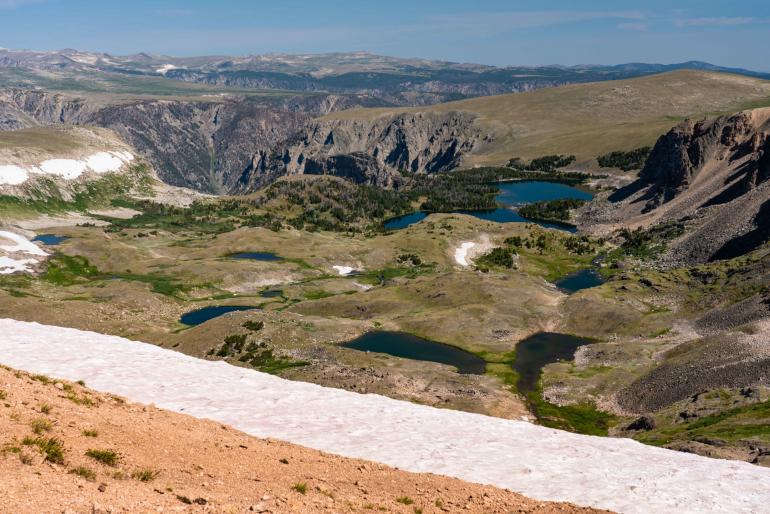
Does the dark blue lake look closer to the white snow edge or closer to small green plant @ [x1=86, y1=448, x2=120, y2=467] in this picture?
the white snow edge

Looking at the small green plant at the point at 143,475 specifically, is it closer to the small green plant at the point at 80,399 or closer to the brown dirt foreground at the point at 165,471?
the brown dirt foreground at the point at 165,471

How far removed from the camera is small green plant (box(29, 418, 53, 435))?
22.6 meters

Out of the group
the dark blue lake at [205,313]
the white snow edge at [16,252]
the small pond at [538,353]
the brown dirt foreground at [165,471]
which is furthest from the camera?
the white snow edge at [16,252]

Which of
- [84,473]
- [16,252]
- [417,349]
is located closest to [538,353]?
[417,349]

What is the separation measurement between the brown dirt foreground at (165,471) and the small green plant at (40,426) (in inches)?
2.2

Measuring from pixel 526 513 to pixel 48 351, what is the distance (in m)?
38.8

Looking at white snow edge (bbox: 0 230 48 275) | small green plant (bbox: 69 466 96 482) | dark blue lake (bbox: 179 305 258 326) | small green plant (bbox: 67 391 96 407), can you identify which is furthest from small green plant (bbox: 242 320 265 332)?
white snow edge (bbox: 0 230 48 275)

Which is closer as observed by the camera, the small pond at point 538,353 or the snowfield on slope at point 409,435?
the snowfield on slope at point 409,435

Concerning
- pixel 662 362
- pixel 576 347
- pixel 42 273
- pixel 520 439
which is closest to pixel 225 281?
pixel 42 273

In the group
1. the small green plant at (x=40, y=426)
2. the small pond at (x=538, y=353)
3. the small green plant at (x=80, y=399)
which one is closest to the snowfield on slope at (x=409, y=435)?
the small green plant at (x=80, y=399)

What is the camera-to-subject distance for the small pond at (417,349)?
4423 inches

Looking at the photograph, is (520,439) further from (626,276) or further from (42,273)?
(42,273)

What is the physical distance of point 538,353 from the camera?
119188 mm

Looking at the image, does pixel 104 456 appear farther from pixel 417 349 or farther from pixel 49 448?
pixel 417 349
